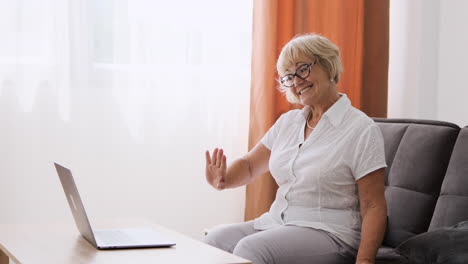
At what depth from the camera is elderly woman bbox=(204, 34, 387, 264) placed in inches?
86.4

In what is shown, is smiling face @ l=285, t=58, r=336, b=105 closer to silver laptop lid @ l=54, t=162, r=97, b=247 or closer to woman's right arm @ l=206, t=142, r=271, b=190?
woman's right arm @ l=206, t=142, r=271, b=190

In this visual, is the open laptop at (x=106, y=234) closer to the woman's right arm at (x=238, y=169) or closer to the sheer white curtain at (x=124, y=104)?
the woman's right arm at (x=238, y=169)

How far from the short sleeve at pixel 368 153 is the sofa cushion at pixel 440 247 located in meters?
0.28

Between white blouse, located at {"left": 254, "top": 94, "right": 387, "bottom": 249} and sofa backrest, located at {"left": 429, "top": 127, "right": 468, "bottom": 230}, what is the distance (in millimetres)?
234

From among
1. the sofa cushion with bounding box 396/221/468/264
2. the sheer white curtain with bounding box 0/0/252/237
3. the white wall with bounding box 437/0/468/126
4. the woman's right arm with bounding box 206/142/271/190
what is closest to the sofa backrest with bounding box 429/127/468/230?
the sofa cushion with bounding box 396/221/468/264

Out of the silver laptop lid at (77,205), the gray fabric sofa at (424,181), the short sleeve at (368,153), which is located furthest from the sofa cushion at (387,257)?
the silver laptop lid at (77,205)

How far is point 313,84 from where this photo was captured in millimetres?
2465

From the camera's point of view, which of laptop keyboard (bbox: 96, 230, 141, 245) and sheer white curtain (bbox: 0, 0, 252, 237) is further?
sheer white curtain (bbox: 0, 0, 252, 237)

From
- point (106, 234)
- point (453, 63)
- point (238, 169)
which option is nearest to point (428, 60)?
point (453, 63)

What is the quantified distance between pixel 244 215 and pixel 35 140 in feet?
3.39

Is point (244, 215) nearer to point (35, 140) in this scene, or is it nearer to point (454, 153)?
point (35, 140)

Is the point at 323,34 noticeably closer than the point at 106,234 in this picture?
No

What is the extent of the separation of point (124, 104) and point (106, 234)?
119 cm

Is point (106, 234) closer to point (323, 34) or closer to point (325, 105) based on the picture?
point (325, 105)
